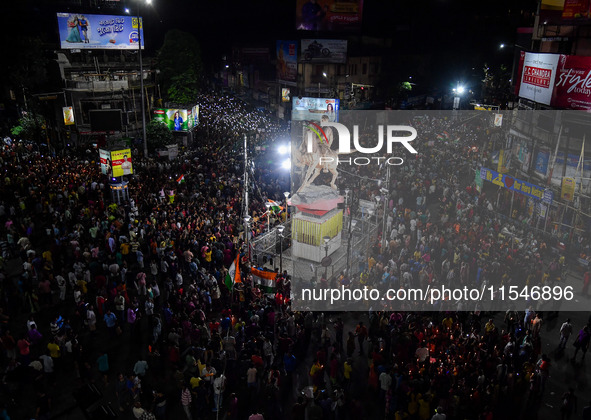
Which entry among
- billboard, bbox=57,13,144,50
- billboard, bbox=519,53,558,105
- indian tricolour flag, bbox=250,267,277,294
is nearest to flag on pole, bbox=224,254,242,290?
indian tricolour flag, bbox=250,267,277,294

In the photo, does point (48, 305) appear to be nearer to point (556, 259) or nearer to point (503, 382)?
point (503, 382)

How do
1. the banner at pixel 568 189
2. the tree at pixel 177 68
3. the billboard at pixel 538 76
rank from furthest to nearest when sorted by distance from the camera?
the tree at pixel 177 68, the billboard at pixel 538 76, the banner at pixel 568 189

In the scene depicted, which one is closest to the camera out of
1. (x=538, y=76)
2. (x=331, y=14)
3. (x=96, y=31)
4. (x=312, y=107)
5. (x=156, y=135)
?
(x=538, y=76)

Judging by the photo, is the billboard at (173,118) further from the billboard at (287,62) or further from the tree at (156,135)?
the billboard at (287,62)

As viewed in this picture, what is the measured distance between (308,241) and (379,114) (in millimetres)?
33998

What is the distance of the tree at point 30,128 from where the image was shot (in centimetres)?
3600

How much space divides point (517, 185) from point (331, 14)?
31.9 m

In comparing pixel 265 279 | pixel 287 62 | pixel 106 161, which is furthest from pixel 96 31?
pixel 265 279

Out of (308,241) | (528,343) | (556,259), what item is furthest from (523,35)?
(528,343)

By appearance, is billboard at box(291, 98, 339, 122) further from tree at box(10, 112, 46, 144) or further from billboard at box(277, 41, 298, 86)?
tree at box(10, 112, 46, 144)

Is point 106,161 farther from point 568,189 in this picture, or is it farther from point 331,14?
point 331,14

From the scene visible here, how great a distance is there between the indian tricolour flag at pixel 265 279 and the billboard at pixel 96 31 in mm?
24386

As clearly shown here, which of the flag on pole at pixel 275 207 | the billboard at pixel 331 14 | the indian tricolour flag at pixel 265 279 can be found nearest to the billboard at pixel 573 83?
the flag on pole at pixel 275 207

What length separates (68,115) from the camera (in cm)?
3312
